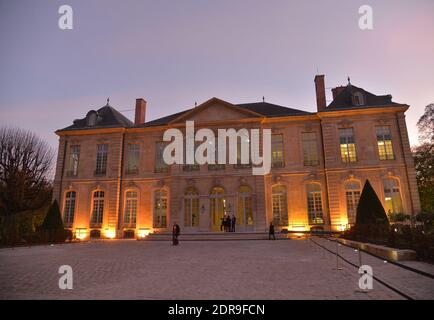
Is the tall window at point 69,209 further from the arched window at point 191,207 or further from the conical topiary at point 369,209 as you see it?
the conical topiary at point 369,209

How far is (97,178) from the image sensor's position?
844 inches

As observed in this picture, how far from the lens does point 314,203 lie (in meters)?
18.8

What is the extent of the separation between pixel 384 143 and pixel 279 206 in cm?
803

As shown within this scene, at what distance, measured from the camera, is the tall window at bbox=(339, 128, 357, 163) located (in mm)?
18859

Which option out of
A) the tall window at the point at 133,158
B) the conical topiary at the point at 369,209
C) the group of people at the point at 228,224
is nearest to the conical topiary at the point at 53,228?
the tall window at the point at 133,158

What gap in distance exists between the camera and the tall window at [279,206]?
18.9 meters

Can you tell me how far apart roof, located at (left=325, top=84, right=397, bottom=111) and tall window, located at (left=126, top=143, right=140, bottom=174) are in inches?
558

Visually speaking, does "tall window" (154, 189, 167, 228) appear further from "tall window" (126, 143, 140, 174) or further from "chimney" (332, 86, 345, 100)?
"chimney" (332, 86, 345, 100)

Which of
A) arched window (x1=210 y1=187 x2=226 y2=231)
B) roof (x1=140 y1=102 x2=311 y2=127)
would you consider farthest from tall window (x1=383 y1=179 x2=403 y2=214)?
arched window (x1=210 y1=187 x2=226 y2=231)

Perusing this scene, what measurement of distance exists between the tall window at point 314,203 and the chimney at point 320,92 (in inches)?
228

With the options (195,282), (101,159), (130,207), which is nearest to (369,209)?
(195,282)
